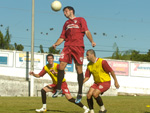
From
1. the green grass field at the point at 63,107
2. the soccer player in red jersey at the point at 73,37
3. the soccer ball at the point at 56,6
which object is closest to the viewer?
the soccer player in red jersey at the point at 73,37

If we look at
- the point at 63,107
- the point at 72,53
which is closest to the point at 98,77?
the point at 72,53

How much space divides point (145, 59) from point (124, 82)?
2045 inches

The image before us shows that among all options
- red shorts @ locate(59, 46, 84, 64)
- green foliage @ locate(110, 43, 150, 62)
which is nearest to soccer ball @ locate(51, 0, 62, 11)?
red shorts @ locate(59, 46, 84, 64)

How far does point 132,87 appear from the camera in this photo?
1815 inches

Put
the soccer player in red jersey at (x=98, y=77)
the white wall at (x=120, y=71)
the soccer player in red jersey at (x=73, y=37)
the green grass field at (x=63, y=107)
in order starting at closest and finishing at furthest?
1. the soccer player in red jersey at (x=73, y=37)
2. the soccer player in red jersey at (x=98, y=77)
3. the green grass field at (x=63, y=107)
4. the white wall at (x=120, y=71)

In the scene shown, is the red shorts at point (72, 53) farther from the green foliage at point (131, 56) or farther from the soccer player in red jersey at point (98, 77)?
the green foliage at point (131, 56)

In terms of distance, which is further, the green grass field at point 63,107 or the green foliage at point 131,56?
the green foliage at point 131,56

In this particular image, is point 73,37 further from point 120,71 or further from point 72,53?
point 120,71

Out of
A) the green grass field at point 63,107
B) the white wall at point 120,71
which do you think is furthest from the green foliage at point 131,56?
the green grass field at point 63,107

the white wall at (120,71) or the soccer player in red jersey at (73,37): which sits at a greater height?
the soccer player in red jersey at (73,37)

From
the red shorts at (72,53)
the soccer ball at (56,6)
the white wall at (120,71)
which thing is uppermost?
the soccer ball at (56,6)

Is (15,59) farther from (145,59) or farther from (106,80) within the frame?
(145,59)

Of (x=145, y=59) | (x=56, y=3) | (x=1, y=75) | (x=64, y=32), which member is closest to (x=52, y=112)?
(x=64, y=32)

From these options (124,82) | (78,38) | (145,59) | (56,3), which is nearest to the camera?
(78,38)
